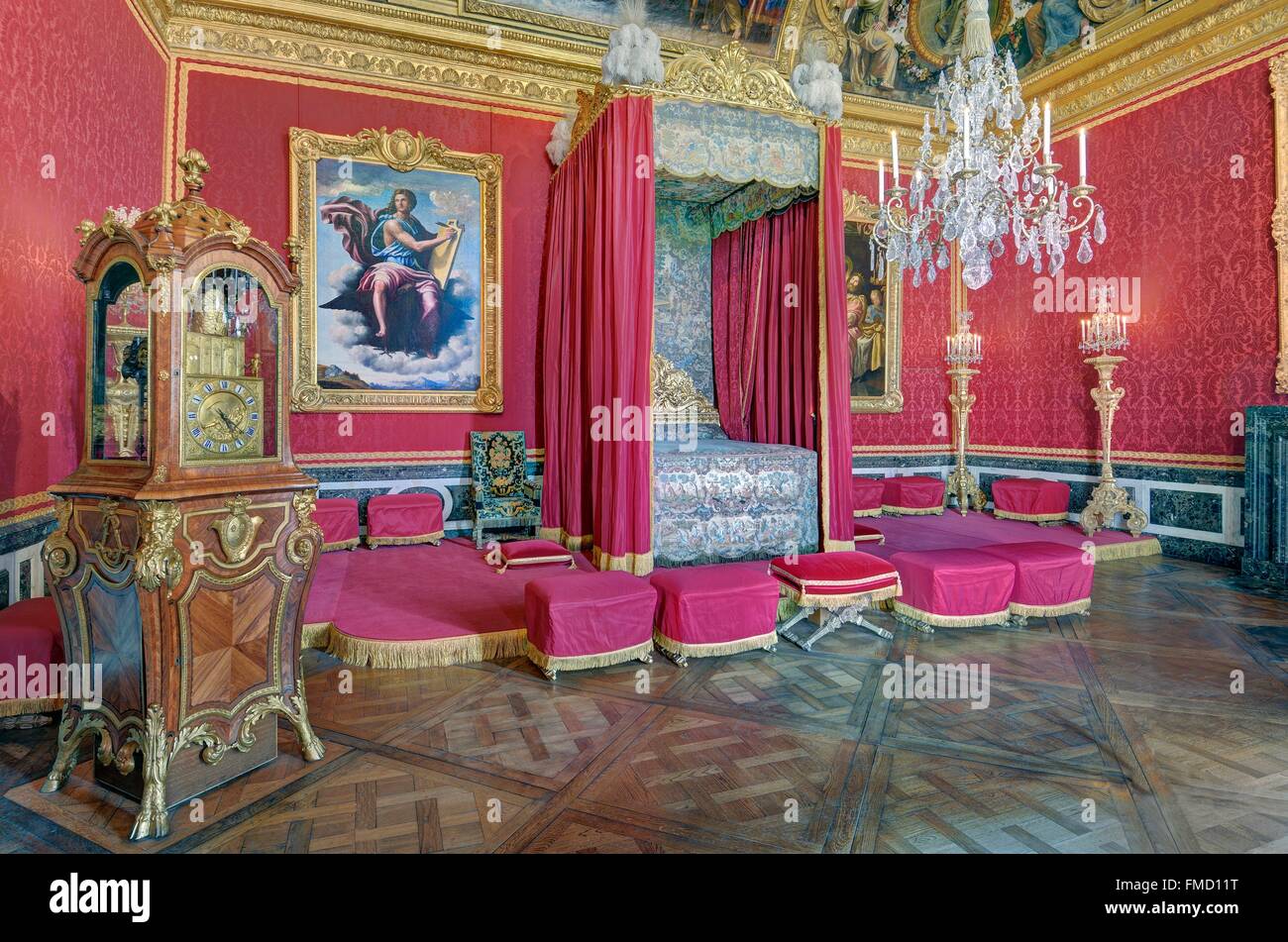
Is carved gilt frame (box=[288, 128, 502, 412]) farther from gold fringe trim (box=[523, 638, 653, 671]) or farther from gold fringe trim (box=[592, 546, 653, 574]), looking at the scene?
gold fringe trim (box=[523, 638, 653, 671])

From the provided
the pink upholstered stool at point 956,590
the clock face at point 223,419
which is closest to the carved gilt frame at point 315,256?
the clock face at point 223,419

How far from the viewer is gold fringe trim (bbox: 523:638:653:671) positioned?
3773mm

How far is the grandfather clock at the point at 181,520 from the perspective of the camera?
249 cm

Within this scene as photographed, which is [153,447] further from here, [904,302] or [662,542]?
[904,302]

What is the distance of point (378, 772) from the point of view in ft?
8.98

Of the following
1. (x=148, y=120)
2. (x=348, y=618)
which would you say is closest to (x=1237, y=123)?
(x=348, y=618)

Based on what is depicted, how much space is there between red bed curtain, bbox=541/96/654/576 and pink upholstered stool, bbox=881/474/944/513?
4.66 m

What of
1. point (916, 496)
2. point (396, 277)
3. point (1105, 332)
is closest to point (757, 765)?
point (396, 277)

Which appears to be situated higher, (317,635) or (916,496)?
(916,496)

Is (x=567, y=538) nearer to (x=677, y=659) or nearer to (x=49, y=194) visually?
(x=677, y=659)

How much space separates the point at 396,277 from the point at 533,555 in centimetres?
377

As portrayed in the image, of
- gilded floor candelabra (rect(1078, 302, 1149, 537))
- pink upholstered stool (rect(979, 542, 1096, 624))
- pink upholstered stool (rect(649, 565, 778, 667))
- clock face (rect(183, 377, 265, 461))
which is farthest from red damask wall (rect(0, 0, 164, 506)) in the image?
gilded floor candelabra (rect(1078, 302, 1149, 537))

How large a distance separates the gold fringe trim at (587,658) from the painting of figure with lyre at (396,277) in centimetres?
453

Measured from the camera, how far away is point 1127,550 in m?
7.12
